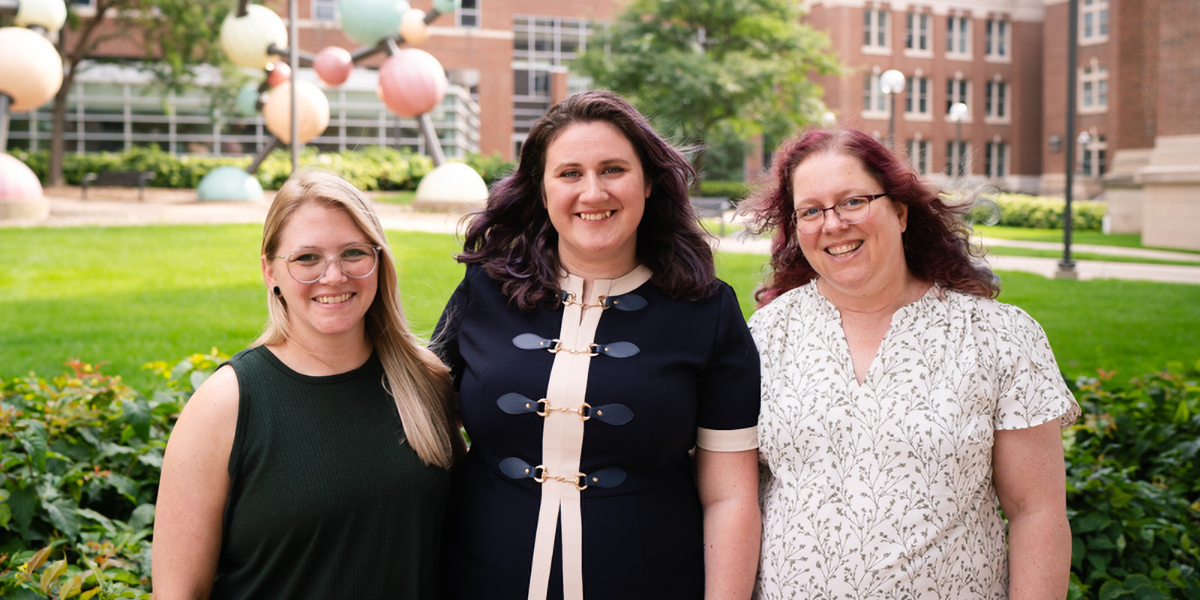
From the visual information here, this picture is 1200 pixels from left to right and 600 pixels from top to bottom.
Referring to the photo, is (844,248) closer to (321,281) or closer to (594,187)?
(594,187)

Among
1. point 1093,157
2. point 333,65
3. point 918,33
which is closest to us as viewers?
point 333,65

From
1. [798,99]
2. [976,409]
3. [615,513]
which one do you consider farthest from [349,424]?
[798,99]

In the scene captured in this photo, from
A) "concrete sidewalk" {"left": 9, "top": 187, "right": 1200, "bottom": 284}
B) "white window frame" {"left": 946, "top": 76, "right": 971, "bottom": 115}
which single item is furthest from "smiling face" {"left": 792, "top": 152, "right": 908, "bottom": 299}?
"white window frame" {"left": 946, "top": 76, "right": 971, "bottom": 115}

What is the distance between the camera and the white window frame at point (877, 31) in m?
50.7

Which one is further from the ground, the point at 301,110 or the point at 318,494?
the point at 301,110

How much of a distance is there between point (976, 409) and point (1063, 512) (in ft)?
1.12

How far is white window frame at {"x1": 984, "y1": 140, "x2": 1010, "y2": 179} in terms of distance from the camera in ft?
178

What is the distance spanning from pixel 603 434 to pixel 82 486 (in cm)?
202

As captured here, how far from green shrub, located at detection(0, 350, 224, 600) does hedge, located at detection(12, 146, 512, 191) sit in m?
21.7

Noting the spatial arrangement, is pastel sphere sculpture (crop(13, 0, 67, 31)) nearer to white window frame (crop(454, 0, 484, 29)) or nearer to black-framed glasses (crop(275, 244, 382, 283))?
black-framed glasses (crop(275, 244, 382, 283))

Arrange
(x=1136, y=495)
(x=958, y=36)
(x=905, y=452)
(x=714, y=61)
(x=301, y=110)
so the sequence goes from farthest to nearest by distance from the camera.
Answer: (x=958, y=36) → (x=714, y=61) → (x=301, y=110) → (x=1136, y=495) → (x=905, y=452)

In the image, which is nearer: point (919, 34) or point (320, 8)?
point (320, 8)

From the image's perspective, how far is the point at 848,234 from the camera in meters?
2.45

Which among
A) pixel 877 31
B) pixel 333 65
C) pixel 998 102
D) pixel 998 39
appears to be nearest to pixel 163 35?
pixel 333 65
